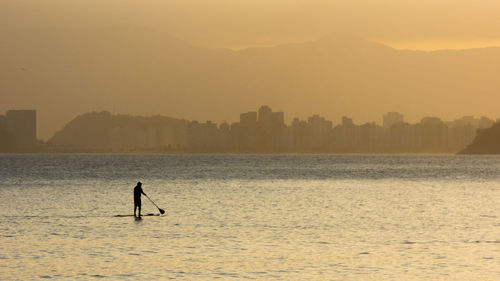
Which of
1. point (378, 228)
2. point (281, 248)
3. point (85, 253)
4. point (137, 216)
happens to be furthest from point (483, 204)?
point (85, 253)

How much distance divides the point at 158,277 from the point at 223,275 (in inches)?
94.4

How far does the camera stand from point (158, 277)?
3209 cm

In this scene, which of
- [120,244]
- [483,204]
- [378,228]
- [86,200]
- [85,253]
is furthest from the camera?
[86,200]

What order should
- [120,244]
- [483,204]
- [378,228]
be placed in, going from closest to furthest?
[120,244], [378,228], [483,204]

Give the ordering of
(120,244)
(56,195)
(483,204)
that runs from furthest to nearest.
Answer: (56,195), (483,204), (120,244)

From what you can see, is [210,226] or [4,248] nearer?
[4,248]

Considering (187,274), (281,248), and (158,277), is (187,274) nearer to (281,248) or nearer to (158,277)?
(158,277)

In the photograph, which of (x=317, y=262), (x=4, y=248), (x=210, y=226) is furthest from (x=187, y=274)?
(x=210, y=226)

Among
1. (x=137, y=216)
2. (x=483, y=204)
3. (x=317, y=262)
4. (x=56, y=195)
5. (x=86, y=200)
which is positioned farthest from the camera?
(x=56, y=195)

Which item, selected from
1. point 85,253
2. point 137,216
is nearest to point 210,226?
point 137,216

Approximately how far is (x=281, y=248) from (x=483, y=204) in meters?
39.8

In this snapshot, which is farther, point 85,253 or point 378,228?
point 378,228

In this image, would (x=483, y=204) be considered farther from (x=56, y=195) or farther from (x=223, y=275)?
(x=223, y=275)

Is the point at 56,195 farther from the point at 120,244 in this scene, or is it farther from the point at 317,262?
the point at 317,262
